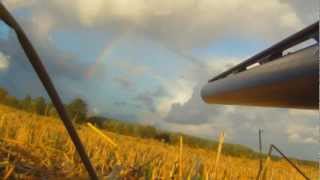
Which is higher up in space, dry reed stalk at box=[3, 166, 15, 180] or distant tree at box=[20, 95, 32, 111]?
distant tree at box=[20, 95, 32, 111]

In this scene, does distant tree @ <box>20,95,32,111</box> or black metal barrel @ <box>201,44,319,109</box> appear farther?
distant tree @ <box>20,95,32,111</box>

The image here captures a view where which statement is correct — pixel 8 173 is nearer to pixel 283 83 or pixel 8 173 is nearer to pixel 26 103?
pixel 283 83

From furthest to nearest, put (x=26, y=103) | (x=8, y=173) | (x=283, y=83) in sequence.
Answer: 1. (x=26, y=103)
2. (x=8, y=173)
3. (x=283, y=83)

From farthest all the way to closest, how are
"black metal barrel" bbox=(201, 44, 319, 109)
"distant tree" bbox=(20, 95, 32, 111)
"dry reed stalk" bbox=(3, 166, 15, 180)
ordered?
"distant tree" bbox=(20, 95, 32, 111)
"dry reed stalk" bbox=(3, 166, 15, 180)
"black metal barrel" bbox=(201, 44, 319, 109)

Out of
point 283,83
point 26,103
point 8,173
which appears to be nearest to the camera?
point 283,83

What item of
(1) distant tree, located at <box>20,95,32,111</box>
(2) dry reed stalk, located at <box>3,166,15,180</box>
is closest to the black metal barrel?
(2) dry reed stalk, located at <box>3,166,15,180</box>

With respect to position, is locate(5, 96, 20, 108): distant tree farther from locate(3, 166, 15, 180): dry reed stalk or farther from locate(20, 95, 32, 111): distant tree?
locate(3, 166, 15, 180): dry reed stalk

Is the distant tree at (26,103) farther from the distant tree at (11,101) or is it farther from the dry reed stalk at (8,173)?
the dry reed stalk at (8,173)

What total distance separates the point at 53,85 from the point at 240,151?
740 inches

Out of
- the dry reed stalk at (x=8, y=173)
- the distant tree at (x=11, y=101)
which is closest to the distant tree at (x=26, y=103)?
the distant tree at (x=11, y=101)

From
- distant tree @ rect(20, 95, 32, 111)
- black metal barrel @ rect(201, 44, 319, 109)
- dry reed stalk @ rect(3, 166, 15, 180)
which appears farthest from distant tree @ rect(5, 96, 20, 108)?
black metal barrel @ rect(201, 44, 319, 109)

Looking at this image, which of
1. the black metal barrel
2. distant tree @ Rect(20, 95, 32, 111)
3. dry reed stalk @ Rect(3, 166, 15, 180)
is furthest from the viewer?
distant tree @ Rect(20, 95, 32, 111)

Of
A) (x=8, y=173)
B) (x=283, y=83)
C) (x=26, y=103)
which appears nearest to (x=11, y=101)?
(x=26, y=103)

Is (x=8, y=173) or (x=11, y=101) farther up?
(x=11, y=101)
